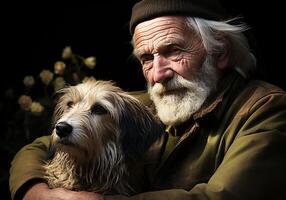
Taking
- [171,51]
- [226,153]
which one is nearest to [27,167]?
[171,51]

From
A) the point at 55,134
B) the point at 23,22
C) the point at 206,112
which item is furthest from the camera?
the point at 23,22

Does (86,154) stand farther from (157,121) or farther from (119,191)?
(157,121)

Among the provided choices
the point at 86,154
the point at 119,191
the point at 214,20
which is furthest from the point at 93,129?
the point at 214,20

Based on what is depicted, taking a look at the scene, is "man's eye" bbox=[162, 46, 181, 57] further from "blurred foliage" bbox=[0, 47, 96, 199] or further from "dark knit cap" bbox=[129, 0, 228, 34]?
"blurred foliage" bbox=[0, 47, 96, 199]

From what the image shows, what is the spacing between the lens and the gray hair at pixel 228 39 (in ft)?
11.5

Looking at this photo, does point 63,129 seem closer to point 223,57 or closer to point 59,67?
point 223,57

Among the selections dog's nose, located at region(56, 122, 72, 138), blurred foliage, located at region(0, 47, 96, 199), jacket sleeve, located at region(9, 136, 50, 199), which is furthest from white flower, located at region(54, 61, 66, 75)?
dog's nose, located at region(56, 122, 72, 138)

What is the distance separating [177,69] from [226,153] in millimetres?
606

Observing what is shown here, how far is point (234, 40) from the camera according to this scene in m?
3.64

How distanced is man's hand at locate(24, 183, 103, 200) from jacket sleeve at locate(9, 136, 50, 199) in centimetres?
7

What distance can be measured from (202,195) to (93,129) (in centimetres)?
63

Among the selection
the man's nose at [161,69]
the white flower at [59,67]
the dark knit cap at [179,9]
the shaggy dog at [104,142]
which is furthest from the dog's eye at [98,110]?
the white flower at [59,67]

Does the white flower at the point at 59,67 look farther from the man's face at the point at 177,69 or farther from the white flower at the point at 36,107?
the man's face at the point at 177,69

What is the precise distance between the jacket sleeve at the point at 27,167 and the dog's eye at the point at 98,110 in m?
0.49
